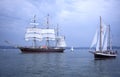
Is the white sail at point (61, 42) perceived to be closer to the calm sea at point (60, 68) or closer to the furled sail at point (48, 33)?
the furled sail at point (48, 33)

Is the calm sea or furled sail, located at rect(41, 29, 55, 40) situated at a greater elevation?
furled sail, located at rect(41, 29, 55, 40)

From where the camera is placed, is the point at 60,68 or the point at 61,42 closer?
the point at 60,68

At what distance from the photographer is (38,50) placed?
106562mm

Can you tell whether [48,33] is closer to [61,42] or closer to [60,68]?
[61,42]

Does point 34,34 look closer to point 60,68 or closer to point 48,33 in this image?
point 48,33

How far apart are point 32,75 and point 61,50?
8125cm

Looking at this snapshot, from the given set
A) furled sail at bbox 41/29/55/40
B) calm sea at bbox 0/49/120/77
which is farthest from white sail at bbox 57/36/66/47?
calm sea at bbox 0/49/120/77

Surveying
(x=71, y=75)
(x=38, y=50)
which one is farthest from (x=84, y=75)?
(x=38, y=50)

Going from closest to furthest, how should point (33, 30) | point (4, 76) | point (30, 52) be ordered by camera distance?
point (4, 76) < point (30, 52) < point (33, 30)

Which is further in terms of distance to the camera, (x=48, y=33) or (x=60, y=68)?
(x=48, y=33)

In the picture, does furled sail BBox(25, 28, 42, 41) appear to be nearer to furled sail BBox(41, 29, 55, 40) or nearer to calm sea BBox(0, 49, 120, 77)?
furled sail BBox(41, 29, 55, 40)

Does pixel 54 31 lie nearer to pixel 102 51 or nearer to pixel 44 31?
pixel 44 31

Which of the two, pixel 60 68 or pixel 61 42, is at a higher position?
pixel 61 42

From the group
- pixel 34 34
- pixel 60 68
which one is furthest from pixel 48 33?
pixel 60 68
